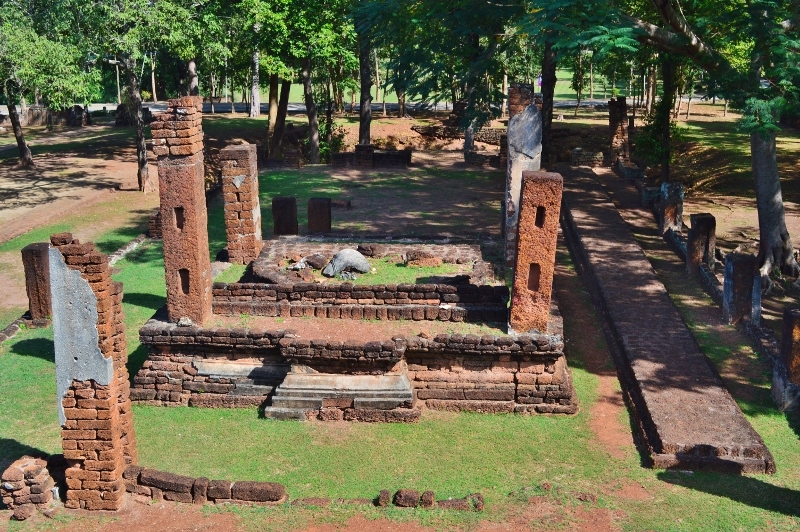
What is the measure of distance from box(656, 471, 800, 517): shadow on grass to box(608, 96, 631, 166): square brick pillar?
18.6m

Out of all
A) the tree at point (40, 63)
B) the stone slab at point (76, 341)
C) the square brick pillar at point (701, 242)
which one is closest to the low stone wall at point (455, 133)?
the tree at point (40, 63)

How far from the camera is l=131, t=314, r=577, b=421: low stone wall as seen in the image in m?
10.8

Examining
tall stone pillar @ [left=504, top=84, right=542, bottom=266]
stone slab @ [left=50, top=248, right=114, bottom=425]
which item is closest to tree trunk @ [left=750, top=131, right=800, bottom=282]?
tall stone pillar @ [left=504, top=84, right=542, bottom=266]

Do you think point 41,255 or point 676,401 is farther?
point 41,255

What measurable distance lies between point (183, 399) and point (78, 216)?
11621mm

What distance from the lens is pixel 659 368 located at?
11.4 meters

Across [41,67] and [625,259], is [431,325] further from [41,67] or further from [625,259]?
[41,67]

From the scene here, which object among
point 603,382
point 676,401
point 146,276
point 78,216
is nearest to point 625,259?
point 603,382

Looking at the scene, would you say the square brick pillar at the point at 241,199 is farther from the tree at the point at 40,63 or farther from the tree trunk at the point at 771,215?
the tree trunk at the point at 771,215

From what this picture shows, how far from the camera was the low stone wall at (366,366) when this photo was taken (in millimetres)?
10805

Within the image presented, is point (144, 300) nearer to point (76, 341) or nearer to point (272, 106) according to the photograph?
point (76, 341)

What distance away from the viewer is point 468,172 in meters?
26.0

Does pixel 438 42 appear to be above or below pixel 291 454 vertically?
above

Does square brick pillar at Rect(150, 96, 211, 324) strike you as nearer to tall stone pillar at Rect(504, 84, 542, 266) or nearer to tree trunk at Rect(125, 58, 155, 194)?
tall stone pillar at Rect(504, 84, 542, 266)
